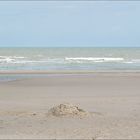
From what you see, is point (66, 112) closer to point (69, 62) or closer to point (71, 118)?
point (71, 118)

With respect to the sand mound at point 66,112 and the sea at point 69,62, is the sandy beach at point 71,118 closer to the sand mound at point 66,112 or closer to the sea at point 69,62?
the sand mound at point 66,112

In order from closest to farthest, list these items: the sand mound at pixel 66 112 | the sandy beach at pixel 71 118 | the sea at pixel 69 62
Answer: the sandy beach at pixel 71 118, the sand mound at pixel 66 112, the sea at pixel 69 62

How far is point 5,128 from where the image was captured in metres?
9.16

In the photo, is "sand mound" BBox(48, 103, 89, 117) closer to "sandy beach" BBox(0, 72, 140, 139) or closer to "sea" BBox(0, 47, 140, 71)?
"sandy beach" BBox(0, 72, 140, 139)

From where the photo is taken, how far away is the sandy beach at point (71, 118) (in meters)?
8.60

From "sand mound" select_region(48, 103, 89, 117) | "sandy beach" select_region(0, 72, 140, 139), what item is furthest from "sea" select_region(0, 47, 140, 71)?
"sand mound" select_region(48, 103, 89, 117)

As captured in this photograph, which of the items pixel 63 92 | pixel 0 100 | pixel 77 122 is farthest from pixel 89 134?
pixel 63 92

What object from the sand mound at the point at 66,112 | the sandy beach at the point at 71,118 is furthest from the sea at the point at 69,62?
the sand mound at the point at 66,112

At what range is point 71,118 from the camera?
10445mm

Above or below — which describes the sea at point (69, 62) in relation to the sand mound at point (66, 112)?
above

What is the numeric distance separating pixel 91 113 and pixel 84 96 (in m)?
4.57

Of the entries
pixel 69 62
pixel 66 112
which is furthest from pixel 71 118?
pixel 69 62

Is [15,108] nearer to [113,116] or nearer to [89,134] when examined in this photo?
[113,116]

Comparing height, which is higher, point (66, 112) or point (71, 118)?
point (66, 112)
